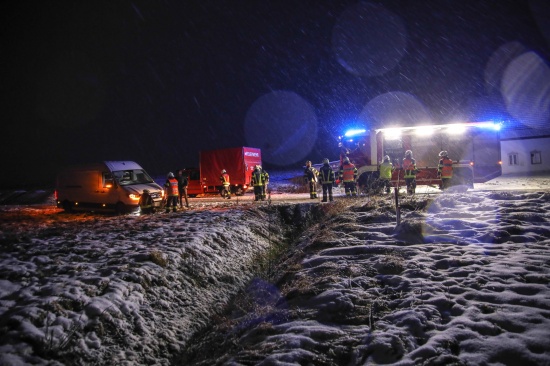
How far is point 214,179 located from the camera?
21766 mm

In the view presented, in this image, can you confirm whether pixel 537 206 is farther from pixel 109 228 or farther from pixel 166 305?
pixel 109 228

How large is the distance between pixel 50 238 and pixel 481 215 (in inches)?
406

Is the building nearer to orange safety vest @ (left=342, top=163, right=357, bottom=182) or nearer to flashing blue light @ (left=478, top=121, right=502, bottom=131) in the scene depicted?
flashing blue light @ (left=478, top=121, right=502, bottom=131)

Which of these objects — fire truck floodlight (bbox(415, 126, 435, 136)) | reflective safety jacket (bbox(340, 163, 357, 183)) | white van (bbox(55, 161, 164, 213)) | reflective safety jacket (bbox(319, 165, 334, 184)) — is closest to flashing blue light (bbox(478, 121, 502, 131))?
fire truck floodlight (bbox(415, 126, 435, 136))

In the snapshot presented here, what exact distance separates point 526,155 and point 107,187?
34.1 metres

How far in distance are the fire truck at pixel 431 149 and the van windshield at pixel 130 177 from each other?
8804mm

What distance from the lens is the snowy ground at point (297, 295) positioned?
3.72 m

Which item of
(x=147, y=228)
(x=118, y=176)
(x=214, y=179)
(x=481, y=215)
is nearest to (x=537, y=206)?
(x=481, y=215)

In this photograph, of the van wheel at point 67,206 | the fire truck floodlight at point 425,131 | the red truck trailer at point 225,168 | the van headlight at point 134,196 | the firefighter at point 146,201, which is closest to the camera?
the firefighter at point 146,201

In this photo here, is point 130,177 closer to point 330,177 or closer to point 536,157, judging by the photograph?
point 330,177

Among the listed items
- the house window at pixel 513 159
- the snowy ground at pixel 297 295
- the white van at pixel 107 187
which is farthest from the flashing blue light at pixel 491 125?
the house window at pixel 513 159

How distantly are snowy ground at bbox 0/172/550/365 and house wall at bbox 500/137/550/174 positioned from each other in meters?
27.4

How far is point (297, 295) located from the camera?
17.2 feet

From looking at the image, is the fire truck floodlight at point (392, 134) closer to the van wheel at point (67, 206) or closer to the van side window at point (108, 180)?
the van side window at point (108, 180)
